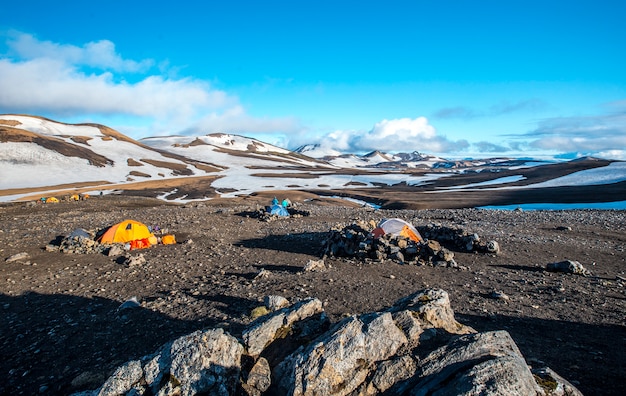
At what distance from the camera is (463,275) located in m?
12.7

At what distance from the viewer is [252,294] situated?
10805 mm

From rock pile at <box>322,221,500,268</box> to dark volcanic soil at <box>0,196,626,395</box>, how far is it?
54cm

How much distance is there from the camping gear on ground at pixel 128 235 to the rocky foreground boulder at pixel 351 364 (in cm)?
1401

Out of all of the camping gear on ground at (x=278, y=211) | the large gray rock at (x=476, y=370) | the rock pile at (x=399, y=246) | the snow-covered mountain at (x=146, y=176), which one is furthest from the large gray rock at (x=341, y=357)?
the snow-covered mountain at (x=146, y=176)

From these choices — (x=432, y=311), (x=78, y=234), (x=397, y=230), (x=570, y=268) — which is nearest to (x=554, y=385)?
(x=432, y=311)

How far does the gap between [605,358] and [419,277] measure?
20.1ft

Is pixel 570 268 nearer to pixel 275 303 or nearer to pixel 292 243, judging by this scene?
pixel 275 303

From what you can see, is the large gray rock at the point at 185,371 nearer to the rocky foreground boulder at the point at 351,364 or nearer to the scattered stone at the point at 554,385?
the rocky foreground boulder at the point at 351,364

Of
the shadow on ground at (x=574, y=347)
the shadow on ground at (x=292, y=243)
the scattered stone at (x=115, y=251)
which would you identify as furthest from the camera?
the shadow on ground at (x=292, y=243)

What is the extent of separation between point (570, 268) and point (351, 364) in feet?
38.7

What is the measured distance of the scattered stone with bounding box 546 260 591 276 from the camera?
1247 cm

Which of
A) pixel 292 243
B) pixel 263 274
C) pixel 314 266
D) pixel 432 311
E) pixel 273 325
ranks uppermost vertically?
pixel 432 311

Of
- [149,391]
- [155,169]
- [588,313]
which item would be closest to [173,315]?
[149,391]

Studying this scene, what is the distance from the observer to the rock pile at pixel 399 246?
46.9 feet
